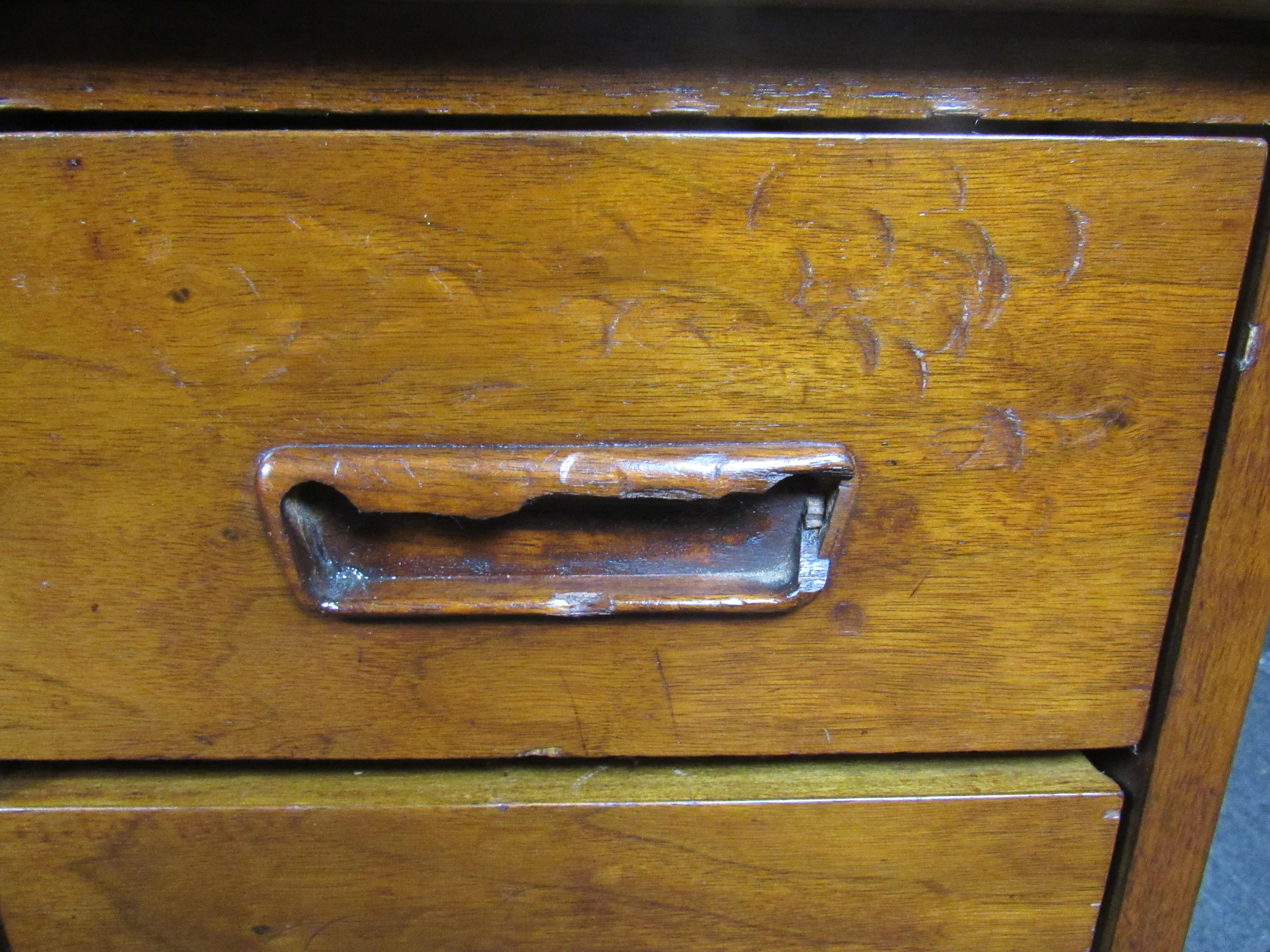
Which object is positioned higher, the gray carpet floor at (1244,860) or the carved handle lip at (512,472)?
the carved handle lip at (512,472)

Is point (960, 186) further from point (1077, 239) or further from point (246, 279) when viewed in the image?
point (246, 279)

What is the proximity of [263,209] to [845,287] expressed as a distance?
199 mm

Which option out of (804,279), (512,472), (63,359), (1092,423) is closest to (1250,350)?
(1092,423)

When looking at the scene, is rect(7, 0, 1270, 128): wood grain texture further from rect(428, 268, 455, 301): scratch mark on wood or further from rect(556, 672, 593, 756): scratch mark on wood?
rect(556, 672, 593, 756): scratch mark on wood

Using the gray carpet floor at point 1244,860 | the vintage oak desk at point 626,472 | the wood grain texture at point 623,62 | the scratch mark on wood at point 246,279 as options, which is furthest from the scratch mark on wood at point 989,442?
the gray carpet floor at point 1244,860

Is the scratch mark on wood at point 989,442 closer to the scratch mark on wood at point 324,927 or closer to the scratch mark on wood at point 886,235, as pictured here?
the scratch mark on wood at point 886,235

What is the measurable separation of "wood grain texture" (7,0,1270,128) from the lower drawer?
0.88ft

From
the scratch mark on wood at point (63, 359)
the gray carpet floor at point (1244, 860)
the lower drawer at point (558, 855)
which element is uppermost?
the scratch mark on wood at point (63, 359)

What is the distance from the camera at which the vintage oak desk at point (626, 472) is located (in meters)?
0.26

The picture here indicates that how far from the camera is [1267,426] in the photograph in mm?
295

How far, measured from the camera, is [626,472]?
0.29 m

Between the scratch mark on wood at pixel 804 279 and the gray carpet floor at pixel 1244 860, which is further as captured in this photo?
the gray carpet floor at pixel 1244 860

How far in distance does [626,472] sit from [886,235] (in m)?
0.12

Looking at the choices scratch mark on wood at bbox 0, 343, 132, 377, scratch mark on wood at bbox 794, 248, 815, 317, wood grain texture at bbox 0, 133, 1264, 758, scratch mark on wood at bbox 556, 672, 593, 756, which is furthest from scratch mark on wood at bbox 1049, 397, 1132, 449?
scratch mark on wood at bbox 0, 343, 132, 377
